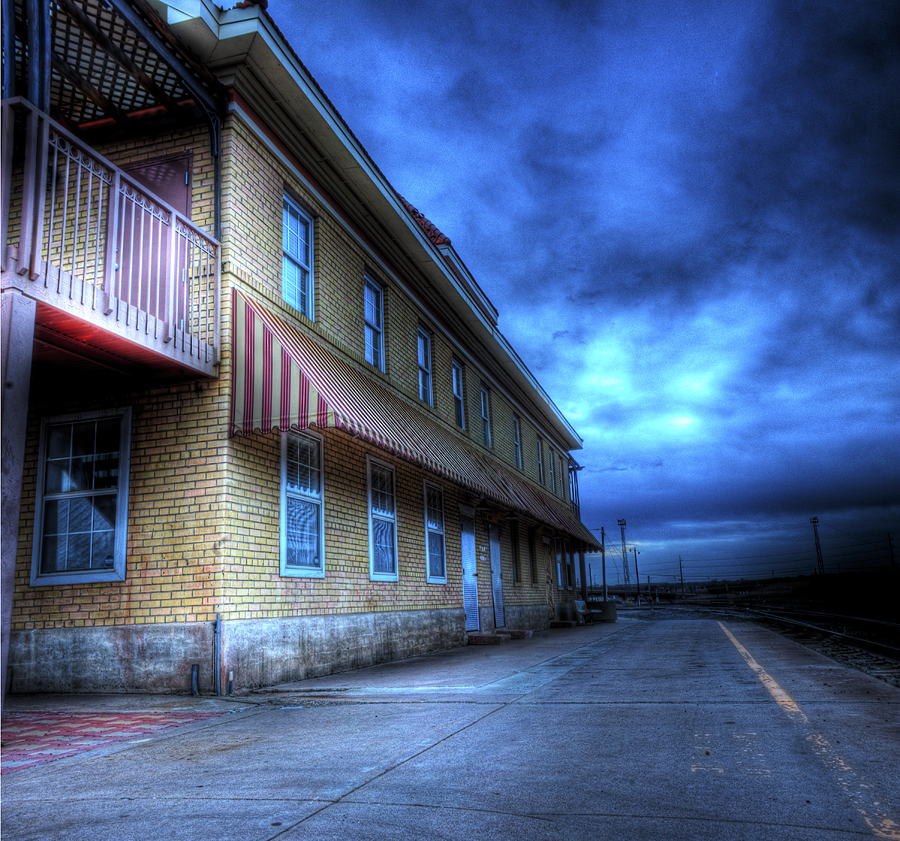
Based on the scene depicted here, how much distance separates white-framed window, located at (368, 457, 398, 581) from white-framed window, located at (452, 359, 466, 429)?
500cm

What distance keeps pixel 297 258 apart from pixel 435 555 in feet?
21.8

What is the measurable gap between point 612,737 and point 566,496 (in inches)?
1083

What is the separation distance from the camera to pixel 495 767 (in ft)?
14.3

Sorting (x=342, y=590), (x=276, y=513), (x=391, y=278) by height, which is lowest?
(x=342, y=590)

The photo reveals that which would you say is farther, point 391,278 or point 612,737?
point 391,278

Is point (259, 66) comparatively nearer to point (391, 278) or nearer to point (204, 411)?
point (204, 411)

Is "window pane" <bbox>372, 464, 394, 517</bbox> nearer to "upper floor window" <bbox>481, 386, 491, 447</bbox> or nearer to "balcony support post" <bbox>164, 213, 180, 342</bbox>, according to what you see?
"balcony support post" <bbox>164, 213, 180, 342</bbox>

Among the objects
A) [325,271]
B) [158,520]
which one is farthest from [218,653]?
[325,271]

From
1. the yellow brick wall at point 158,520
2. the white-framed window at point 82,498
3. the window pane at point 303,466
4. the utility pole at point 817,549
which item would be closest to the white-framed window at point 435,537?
the window pane at point 303,466

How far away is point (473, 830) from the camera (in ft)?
10.8

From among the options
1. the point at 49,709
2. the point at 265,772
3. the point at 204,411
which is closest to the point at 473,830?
the point at 265,772

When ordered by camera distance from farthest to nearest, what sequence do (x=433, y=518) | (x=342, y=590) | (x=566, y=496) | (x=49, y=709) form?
(x=566, y=496)
(x=433, y=518)
(x=342, y=590)
(x=49, y=709)

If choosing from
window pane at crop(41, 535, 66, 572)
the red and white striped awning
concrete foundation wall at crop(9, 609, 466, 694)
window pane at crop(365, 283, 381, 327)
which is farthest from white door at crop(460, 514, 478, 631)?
window pane at crop(41, 535, 66, 572)

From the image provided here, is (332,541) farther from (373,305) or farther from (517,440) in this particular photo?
(517,440)
